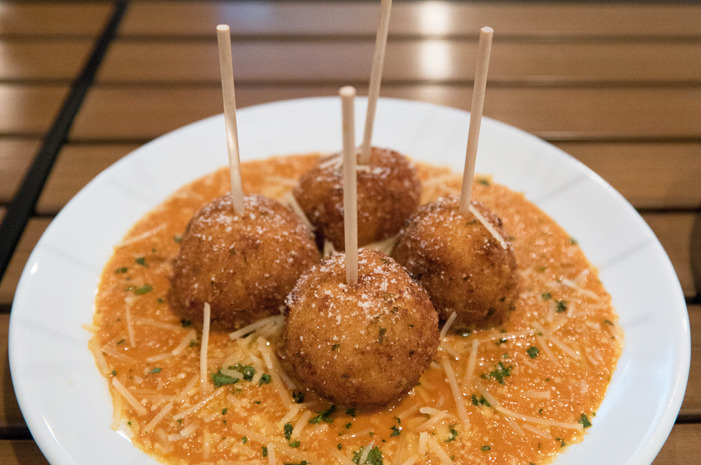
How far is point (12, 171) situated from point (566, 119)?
3268 millimetres

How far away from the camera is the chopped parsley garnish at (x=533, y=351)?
233 centimetres

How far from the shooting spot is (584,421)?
207 cm

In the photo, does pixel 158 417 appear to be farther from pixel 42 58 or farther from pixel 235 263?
pixel 42 58

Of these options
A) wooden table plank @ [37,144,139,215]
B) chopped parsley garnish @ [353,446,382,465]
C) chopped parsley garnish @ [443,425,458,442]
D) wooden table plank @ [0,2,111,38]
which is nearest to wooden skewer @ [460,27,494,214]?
chopped parsley garnish @ [443,425,458,442]

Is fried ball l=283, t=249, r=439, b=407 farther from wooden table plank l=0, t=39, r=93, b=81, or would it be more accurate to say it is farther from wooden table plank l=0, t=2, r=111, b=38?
wooden table plank l=0, t=2, r=111, b=38

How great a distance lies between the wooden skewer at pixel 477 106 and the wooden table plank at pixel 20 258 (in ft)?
6.48

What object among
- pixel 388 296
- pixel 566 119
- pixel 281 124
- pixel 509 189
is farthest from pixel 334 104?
pixel 388 296

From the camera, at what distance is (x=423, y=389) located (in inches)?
87.1

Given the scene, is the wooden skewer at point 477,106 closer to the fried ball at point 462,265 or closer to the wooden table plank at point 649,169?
the fried ball at point 462,265

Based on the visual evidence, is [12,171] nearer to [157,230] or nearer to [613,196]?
[157,230]

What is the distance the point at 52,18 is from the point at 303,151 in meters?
2.79

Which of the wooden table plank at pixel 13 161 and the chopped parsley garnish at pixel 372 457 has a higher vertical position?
the wooden table plank at pixel 13 161

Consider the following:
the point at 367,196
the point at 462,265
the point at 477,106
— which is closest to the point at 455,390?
the point at 462,265

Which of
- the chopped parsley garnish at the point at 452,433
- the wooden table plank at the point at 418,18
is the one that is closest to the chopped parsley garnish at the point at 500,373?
the chopped parsley garnish at the point at 452,433
